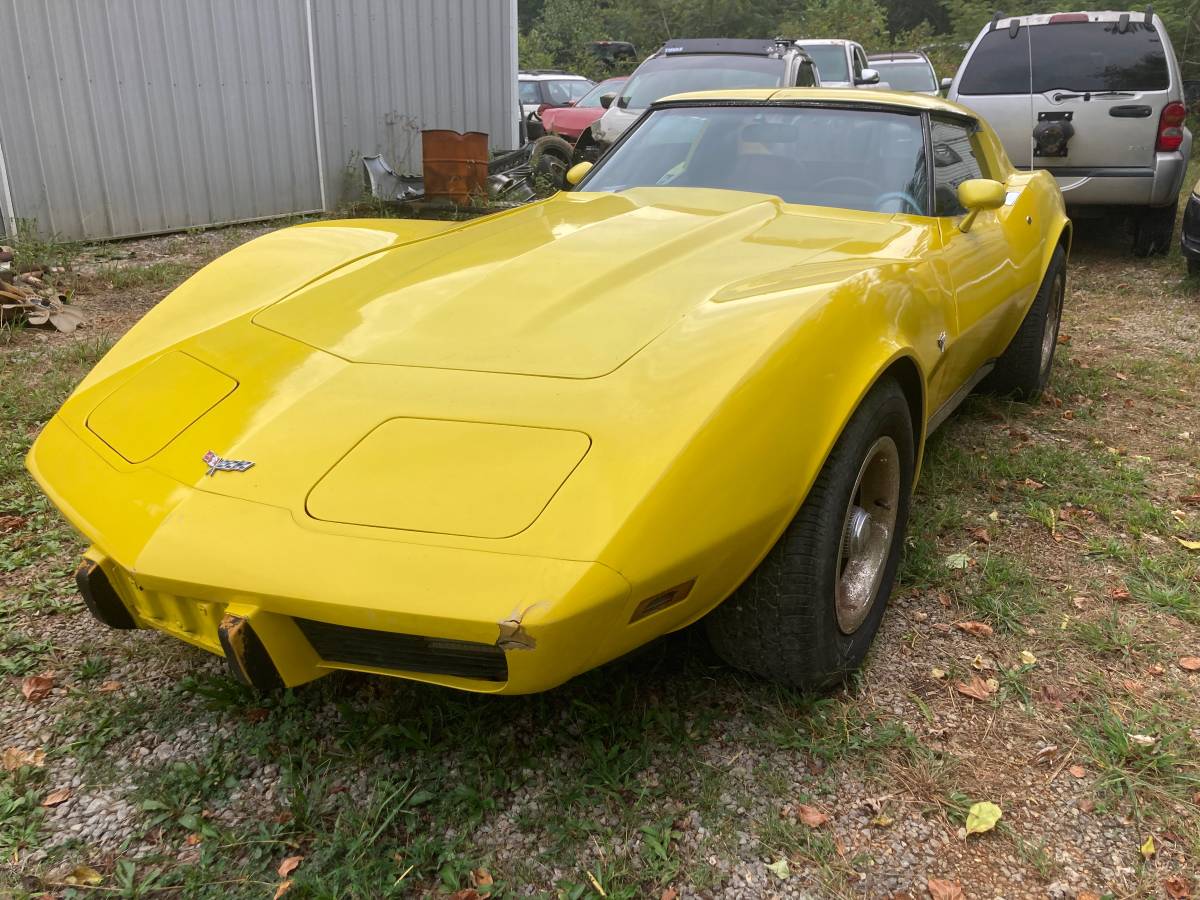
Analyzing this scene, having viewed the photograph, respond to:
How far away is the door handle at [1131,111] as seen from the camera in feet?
22.7

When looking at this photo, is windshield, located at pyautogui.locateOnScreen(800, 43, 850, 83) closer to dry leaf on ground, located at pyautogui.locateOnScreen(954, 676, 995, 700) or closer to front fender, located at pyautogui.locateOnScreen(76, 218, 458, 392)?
front fender, located at pyautogui.locateOnScreen(76, 218, 458, 392)

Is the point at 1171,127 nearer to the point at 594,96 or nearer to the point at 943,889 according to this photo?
the point at 943,889

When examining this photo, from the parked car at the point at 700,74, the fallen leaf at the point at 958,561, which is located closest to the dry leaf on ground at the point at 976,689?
the fallen leaf at the point at 958,561

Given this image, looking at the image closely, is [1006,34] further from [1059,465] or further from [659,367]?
[659,367]

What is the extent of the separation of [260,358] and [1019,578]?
2300 mm

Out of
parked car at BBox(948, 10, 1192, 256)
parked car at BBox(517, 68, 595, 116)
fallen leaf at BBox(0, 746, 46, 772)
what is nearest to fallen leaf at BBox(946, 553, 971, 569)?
fallen leaf at BBox(0, 746, 46, 772)

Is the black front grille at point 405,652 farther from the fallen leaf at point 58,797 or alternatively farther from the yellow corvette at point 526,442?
the fallen leaf at point 58,797

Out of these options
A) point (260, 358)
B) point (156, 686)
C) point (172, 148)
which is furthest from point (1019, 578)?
point (172, 148)

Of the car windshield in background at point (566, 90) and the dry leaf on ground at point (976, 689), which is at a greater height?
the car windshield in background at point (566, 90)

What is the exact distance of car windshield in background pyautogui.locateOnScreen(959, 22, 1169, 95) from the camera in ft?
23.2

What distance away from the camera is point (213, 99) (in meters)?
7.84

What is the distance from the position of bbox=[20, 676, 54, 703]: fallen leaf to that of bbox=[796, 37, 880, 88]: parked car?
10.5 metres

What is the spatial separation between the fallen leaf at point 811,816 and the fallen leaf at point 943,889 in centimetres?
Result: 23

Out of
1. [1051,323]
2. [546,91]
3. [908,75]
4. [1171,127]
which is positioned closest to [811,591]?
[1051,323]
